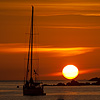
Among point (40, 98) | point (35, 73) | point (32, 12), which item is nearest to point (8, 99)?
point (40, 98)

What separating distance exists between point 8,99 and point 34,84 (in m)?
14.9

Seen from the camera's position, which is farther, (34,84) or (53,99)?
(53,99)

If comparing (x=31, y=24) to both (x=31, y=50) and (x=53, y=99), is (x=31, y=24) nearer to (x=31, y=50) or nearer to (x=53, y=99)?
(x=31, y=50)

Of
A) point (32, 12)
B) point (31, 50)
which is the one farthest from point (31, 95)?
point (32, 12)

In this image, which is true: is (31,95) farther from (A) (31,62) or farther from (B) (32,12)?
(B) (32,12)

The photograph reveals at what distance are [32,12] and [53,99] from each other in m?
19.8

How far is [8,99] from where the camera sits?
99375mm

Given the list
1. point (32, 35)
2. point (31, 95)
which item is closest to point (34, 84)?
point (31, 95)

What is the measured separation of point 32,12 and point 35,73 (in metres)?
12.5

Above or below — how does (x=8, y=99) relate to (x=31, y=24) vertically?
below

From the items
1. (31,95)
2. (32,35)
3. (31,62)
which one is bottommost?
(31,95)

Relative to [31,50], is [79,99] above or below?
below

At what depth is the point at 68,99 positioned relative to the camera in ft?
322

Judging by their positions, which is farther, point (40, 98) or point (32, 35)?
point (40, 98)
